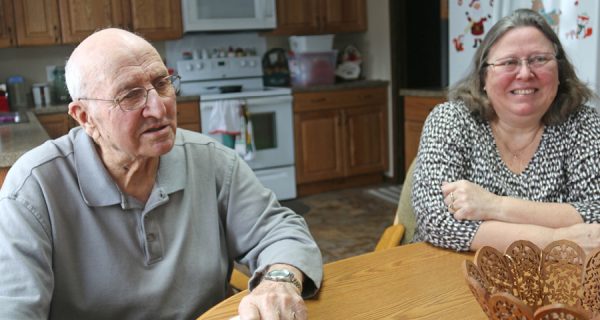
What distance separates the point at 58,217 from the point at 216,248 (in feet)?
1.10

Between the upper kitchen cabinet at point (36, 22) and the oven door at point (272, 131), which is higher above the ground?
the upper kitchen cabinet at point (36, 22)

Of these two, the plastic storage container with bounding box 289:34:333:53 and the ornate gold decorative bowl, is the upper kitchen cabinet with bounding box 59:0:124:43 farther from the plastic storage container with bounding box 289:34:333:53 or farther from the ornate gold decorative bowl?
the ornate gold decorative bowl

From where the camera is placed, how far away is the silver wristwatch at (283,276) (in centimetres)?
114

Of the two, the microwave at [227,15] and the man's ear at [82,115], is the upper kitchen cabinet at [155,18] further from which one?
the man's ear at [82,115]

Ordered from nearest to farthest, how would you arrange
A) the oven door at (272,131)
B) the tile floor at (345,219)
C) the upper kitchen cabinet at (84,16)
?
the tile floor at (345,219) < the upper kitchen cabinet at (84,16) < the oven door at (272,131)

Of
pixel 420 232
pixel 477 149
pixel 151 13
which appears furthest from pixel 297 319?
pixel 151 13

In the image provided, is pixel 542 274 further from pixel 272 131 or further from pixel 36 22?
pixel 36 22

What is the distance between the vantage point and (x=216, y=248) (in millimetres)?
1341

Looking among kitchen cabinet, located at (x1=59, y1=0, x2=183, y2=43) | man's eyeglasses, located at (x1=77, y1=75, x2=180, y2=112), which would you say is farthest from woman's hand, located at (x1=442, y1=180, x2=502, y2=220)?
kitchen cabinet, located at (x1=59, y1=0, x2=183, y2=43)

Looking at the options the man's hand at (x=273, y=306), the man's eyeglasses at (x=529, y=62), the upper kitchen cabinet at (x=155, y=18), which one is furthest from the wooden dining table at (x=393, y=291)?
the upper kitchen cabinet at (x=155, y=18)

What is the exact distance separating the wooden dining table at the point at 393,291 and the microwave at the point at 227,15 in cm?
336

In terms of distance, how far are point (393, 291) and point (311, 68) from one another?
3.70 metres

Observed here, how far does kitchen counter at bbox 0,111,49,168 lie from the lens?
6.38 feet

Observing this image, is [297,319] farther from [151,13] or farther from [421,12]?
[421,12]
